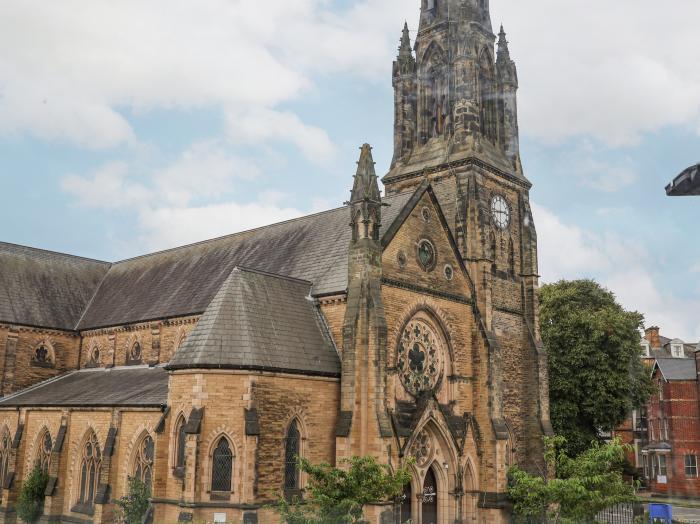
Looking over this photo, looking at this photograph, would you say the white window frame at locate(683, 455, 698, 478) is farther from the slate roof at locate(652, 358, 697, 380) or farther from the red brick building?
the slate roof at locate(652, 358, 697, 380)

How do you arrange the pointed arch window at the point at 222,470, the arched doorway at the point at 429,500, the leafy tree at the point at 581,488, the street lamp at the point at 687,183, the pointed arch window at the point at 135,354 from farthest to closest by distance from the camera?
1. the pointed arch window at the point at 135,354
2. the arched doorway at the point at 429,500
3. the leafy tree at the point at 581,488
4. the pointed arch window at the point at 222,470
5. the street lamp at the point at 687,183

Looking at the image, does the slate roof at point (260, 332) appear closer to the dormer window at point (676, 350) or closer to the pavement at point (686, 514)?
the pavement at point (686, 514)

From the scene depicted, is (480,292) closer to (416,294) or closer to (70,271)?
(416,294)

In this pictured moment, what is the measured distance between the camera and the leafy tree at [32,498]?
32656mm

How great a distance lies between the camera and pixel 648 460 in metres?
63.2

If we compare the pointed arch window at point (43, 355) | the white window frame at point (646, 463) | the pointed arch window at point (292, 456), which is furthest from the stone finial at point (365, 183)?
the white window frame at point (646, 463)

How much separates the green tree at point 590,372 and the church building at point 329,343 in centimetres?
798

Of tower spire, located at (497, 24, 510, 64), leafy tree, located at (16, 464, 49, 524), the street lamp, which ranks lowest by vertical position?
leafy tree, located at (16, 464, 49, 524)

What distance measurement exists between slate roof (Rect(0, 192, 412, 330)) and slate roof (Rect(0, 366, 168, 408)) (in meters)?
2.90

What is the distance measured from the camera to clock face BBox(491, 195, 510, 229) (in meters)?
37.4

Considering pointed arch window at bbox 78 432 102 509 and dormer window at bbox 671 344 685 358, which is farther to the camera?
dormer window at bbox 671 344 685 358

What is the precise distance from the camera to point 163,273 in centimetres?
4141

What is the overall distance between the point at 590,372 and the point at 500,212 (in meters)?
12.5

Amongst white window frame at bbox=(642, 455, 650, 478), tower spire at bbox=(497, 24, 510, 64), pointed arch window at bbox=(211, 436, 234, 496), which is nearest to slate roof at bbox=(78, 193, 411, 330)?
pointed arch window at bbox=(211, 436, 234, 496)
